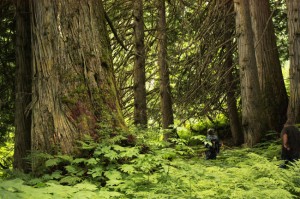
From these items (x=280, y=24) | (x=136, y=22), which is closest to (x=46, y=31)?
(x=136, y=22)

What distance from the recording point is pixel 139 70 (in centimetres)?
1108

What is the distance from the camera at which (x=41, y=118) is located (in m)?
6.00

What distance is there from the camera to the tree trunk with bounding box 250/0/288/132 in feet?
38.2

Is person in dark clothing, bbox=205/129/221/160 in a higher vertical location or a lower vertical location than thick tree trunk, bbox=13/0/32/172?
lower

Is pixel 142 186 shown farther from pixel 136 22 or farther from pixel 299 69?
pixel 136 22

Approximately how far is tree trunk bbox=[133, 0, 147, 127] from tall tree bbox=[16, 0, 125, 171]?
410 cm

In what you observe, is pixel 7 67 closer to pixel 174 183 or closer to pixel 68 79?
pixel 68 79

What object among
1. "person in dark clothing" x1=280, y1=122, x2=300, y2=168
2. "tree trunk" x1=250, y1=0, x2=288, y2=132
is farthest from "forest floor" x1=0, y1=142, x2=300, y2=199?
"tree trunk" x1=250, y1=0, x2=288, y2=132

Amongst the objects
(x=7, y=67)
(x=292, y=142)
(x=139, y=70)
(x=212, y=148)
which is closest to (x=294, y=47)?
(x=212, y=148)

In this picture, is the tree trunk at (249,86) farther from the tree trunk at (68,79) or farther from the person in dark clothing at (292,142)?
the tree trunk at (68,79)

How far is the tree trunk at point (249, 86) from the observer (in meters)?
10.4

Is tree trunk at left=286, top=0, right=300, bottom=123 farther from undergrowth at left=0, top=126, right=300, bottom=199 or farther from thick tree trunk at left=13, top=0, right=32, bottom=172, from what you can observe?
thick tree trunk at left=13, top=0, right=32, bottom=172

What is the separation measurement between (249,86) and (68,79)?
580cm

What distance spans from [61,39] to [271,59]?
748 centimetres
